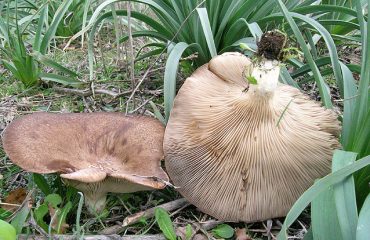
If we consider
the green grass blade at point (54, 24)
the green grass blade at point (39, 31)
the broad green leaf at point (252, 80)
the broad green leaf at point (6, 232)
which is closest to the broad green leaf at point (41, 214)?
the broad green leaf at point (6, 232)

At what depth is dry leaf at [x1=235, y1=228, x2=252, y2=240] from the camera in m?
1.60

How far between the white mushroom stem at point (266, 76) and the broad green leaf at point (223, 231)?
47 centimetres

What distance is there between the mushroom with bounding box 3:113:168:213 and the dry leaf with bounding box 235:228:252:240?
0.31m

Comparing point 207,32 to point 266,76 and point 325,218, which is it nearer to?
point 266,76

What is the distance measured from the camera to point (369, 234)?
114cm

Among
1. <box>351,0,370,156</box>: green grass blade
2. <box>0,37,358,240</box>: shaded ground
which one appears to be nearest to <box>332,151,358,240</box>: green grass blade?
<box>351,0,370,156</box>: green grass blade

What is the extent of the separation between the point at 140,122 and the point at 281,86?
1.82 feet

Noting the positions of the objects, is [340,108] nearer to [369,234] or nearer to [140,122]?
[140,122]

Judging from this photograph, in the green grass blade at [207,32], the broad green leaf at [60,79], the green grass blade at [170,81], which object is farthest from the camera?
the broad green leaf at [60,79]

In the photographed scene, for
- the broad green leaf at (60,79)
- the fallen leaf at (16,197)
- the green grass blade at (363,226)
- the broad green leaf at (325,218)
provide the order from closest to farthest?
the green grass blade at (363,226) → the broad green leaf at (325,218) → the fallen leaf at (16,197) → the broad green leaf at (60,79)

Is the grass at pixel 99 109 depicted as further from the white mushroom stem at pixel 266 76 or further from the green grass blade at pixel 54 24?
the white mushroom stem at pixel 266 76

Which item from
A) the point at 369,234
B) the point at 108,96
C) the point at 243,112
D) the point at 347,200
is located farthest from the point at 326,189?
the point at 108,96

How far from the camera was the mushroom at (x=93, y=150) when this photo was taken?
152 cm

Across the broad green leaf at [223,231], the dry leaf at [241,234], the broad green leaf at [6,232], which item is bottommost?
the dry leaf at [241,234]
